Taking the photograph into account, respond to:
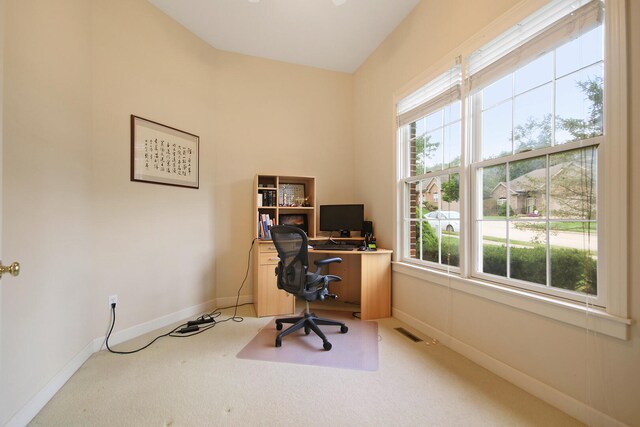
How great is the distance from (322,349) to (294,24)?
335cm

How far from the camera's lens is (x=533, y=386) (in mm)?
1652

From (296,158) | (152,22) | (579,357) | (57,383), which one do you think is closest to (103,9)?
(152,22)

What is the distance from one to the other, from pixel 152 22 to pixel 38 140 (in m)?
1.80

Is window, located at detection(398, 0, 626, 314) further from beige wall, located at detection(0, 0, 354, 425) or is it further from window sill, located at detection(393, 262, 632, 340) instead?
beige wall, located at detection(0, 0, 354, 425)

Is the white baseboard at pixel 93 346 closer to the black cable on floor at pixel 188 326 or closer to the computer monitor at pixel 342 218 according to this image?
the black cable on floor at pixel 188 326

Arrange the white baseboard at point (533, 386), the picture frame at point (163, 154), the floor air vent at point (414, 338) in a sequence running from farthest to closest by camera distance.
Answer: the picture frame at point (163, 154) → the floor air vent at point (414, 338) → the white baseboard at point (533, 386)

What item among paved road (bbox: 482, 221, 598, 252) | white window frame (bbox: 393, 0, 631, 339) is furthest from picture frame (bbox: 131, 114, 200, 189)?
white window frame (bbox: 393, 0, 631, 339)

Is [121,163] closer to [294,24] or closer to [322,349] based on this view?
[294,24]

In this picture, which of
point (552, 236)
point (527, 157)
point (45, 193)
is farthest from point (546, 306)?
point (45, 193)

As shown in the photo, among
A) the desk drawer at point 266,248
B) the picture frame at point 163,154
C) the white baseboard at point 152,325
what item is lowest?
the white baseboard at point 152,325

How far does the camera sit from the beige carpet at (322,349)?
2064 mm

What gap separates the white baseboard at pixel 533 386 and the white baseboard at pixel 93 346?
2.40 metres

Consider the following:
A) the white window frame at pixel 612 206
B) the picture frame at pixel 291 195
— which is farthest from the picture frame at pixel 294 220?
the white window frame at pixel 612 206

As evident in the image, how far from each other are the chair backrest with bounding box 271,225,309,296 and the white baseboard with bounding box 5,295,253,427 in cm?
134
